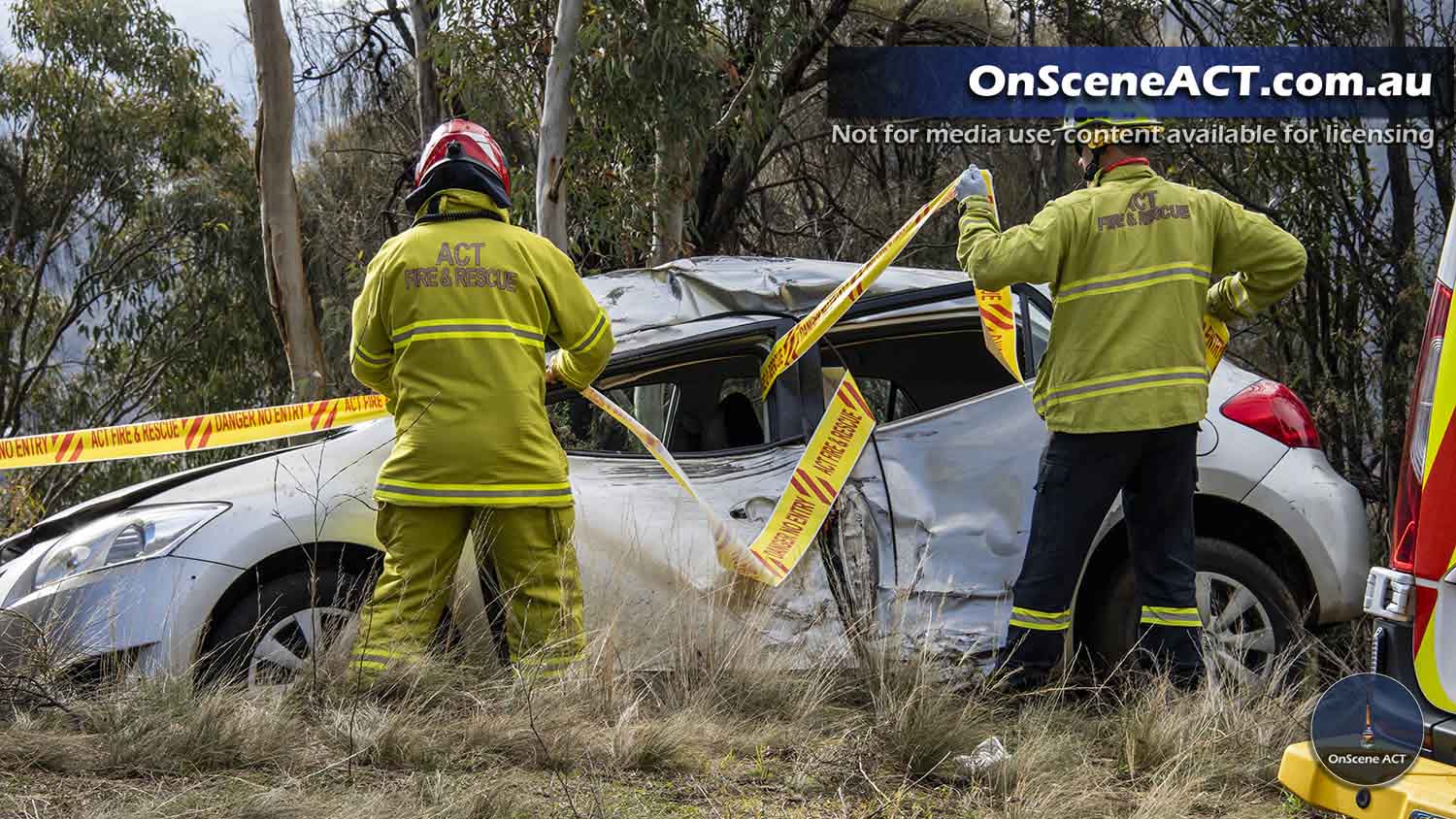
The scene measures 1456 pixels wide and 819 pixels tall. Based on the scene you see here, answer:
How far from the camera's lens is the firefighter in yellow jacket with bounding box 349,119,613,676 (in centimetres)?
384

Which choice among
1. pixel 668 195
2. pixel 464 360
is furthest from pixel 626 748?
pixel 668 195

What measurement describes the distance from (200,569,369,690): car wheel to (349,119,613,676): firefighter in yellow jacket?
20 centimetres

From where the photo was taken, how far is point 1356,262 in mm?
6922

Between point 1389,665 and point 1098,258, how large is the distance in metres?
1.76

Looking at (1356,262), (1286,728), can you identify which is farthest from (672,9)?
(1286,728)

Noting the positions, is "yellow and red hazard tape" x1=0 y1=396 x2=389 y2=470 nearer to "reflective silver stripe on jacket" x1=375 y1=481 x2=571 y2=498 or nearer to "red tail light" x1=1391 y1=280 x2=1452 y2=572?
"reflective silver stripe on jacket" x1=375 y1=481 x2=571 y2=498

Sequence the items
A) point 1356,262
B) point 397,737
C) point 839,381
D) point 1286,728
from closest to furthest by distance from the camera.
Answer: point 397,737, point 1286,728, point 839,381, point 1356,262

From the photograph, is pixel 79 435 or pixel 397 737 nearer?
pixel 397 737

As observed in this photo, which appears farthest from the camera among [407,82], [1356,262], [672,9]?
[407,82]

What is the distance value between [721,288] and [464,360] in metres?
1.24

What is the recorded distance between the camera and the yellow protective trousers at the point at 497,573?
12.6 ft

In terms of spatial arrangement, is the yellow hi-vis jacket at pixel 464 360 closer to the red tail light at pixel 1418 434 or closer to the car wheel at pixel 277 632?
the car wheel at pixel 277 632

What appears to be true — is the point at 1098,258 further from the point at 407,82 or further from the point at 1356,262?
the point at 407,82

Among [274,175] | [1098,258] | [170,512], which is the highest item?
[274,175]
